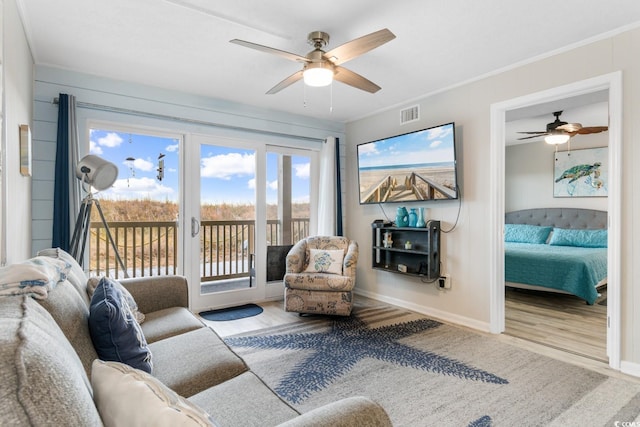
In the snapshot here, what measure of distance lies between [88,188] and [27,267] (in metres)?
2.41

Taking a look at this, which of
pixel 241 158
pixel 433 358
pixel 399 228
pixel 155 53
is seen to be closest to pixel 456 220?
pixel 399 228

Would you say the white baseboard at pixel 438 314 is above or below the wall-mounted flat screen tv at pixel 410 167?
below

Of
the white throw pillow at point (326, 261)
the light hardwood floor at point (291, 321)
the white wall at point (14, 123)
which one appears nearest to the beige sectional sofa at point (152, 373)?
the white wall at point (14, 123)

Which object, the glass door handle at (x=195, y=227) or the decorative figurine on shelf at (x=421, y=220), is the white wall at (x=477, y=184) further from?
the glass door handle at (x=195, y=227)

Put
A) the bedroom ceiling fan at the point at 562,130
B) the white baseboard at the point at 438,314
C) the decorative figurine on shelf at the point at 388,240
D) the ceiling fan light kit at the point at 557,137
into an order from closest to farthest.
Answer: the white baseboard at the point at 438,314
the decorative figurine on shelf at the point at 388,240
the bedroom ceiling fan at the point at 562,130
the ceiling fan light kit at the point at 557,137

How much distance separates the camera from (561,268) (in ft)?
13.9

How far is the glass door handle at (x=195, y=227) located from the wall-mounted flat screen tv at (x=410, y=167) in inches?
83.4

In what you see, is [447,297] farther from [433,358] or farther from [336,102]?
[336,102]

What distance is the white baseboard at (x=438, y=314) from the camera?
11.3 ft

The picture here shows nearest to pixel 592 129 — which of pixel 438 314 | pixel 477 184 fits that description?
pixel 477 184

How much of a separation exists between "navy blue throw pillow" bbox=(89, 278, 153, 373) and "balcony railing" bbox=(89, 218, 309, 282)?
8.37 feet

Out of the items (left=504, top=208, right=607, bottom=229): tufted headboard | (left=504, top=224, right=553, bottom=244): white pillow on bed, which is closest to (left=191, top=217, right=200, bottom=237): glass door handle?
(left=504, top=224, right=553, bottom=244): white pillow on bed

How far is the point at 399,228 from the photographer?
4.07m

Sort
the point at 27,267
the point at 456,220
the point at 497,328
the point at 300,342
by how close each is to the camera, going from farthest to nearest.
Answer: the point at 456,220
the point at 497,328
the point at 300,342
the point at 27,267
